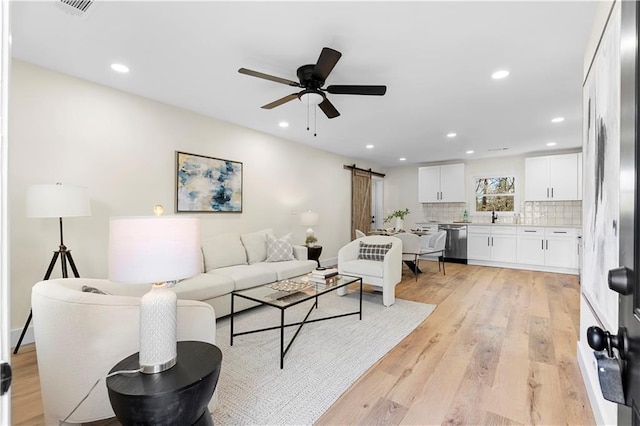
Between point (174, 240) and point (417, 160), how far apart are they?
699 cm

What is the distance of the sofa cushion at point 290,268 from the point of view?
3843mm

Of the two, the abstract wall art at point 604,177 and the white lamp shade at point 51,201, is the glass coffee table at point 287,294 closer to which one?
the white lamp shade at point 51,201

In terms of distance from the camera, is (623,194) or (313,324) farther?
(313,324)

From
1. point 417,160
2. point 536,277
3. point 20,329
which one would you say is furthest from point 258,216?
point 536,277

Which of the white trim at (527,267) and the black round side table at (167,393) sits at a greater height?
the black round side table at (167,393)

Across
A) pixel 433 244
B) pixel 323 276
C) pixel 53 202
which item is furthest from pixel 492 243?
pixel 53 202

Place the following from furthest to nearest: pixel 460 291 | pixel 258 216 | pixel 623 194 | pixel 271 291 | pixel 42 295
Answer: pixel 258 216
pixel 460 291
pixel 271 291
pixel 42 295
pixel 623 194

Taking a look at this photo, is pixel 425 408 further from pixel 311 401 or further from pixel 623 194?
pixel 623 194

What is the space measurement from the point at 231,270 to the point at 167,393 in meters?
2.51

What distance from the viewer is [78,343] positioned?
1428 mm

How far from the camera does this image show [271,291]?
2908 mm

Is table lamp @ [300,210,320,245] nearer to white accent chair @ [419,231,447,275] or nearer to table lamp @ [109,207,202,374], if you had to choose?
white accent chair @ [419,231,447,275]

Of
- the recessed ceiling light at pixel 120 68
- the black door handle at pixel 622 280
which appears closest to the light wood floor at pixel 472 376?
the black door handle at pixel 622 280

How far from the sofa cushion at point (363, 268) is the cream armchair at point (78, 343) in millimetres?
2836
